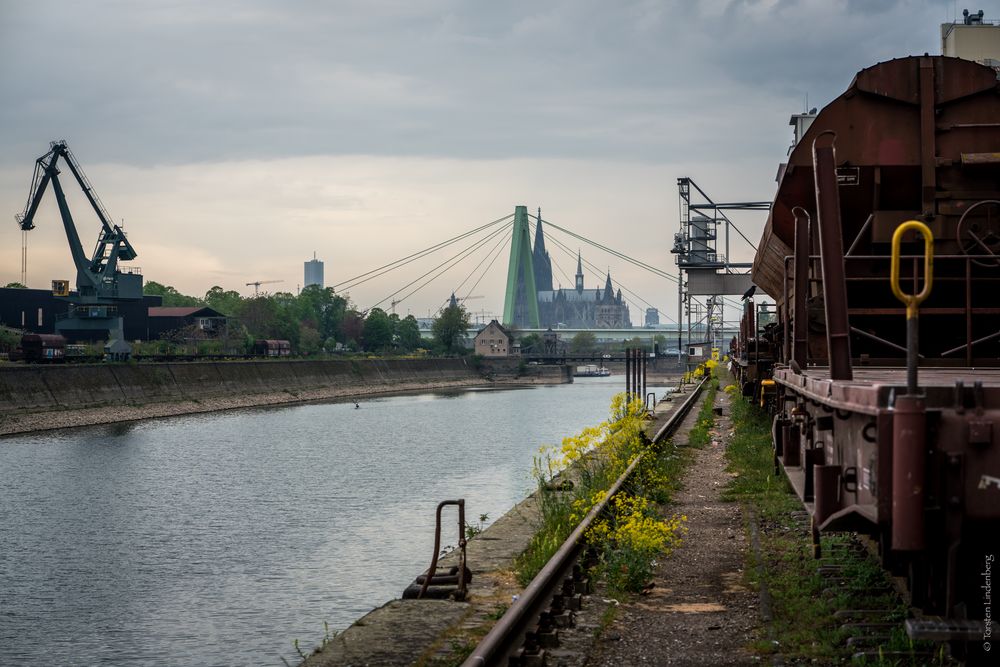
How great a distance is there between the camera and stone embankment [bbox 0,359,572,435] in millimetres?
50781

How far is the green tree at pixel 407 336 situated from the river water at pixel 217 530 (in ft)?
316

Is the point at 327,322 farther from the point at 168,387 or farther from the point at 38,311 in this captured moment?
the point at 168,387

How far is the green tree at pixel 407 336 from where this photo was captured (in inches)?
5659

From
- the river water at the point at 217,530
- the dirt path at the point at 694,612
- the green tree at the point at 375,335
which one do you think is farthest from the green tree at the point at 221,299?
the dirt path at the point at 694,612

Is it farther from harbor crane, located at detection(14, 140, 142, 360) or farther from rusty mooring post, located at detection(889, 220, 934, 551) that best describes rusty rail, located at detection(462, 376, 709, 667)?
harbor crane, located at detection(14, 140, 142, 360)

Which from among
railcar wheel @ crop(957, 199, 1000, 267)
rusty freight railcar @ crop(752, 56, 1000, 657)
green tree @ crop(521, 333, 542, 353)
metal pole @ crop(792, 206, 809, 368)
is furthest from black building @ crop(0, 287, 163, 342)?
railcar wheel @ crop(957, 199, 1000, 267)

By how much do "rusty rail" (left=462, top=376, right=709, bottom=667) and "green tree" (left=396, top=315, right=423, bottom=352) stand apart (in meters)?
130

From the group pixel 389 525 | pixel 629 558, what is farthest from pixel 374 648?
pixel 389 525

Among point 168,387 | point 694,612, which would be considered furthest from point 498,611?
point 168,387

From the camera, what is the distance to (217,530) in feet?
69.5

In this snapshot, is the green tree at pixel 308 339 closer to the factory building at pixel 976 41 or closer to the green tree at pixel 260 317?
the green tree at pixel 260 317

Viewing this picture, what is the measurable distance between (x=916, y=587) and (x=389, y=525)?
1611cm

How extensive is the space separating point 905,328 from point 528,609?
4.84 metres

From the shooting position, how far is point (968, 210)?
9.69 meters
